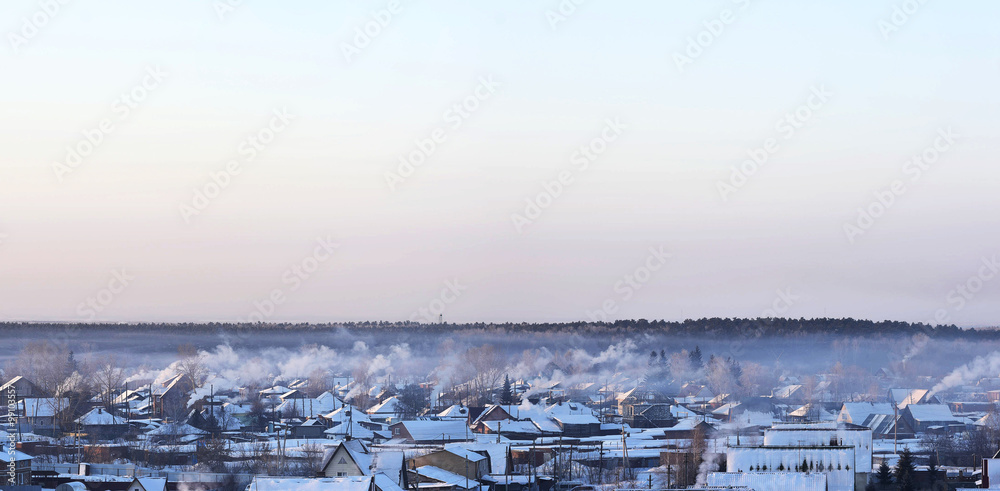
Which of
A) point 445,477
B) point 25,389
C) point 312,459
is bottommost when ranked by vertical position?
point 445,477

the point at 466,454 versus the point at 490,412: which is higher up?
the point at 490,412

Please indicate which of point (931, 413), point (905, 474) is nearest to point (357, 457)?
point (905, 474)

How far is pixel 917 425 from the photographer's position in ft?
161

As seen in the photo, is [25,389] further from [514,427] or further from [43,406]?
[514,427]

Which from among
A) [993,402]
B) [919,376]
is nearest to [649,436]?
[993,402]

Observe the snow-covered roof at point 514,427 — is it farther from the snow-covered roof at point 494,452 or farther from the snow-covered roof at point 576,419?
the snow-covered roof at point 494,452

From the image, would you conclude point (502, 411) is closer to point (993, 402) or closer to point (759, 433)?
point (759, 433)

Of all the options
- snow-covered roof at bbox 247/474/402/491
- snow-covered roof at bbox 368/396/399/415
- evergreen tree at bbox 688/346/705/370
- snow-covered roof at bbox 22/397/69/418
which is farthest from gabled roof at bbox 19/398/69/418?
evergreen tree at bbox 688/346/705/370

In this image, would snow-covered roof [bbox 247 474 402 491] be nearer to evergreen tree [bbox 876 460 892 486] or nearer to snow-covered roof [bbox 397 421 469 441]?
evergreen tree [bbox 876 460 892 486]

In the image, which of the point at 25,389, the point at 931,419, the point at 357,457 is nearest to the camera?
the point at 357,457

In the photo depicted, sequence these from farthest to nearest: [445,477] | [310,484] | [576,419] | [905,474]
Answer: [576,419] < [445,477] < [905,474] < [310,484]

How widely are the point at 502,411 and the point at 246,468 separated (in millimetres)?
17556

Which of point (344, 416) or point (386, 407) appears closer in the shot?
point (344, 416)

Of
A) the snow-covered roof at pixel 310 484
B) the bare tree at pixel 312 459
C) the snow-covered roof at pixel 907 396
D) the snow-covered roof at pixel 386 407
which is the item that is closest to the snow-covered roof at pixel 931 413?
the snow-covered roof at pixel 907 396
